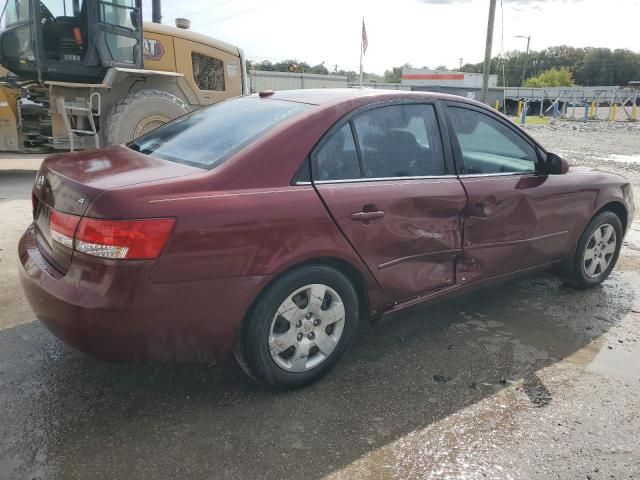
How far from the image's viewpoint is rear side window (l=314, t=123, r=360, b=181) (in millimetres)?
2840

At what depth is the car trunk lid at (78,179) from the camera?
2418 mm

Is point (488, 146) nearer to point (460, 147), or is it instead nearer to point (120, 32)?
point (460, 147)

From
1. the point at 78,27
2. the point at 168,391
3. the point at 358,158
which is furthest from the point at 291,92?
the point at 78,27

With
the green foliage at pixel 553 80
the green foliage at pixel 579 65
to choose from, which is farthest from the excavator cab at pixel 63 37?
the green foliage at pixel 553 80

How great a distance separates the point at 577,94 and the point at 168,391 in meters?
53.9

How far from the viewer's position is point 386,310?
3174mm

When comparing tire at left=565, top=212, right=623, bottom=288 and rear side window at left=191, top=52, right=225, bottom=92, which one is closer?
tire at left=565, top=212, right=623, bottom=288

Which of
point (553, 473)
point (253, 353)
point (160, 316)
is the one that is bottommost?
point (553, 473)

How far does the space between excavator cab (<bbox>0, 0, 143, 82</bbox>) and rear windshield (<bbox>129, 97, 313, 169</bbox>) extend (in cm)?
564

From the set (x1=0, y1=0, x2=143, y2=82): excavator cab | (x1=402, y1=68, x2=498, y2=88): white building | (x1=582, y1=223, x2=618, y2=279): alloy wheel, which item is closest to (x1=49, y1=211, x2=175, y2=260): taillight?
(x1=582, y1=223, x2=618, y2=279): alloy wheel

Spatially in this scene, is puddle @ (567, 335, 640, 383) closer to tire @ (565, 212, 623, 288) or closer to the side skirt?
the side skirt

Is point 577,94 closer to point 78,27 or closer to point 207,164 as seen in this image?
point 78,27

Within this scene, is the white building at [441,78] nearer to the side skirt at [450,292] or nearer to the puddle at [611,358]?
the side skirt at [450,292]

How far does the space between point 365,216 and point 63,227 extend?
150 centimetres
